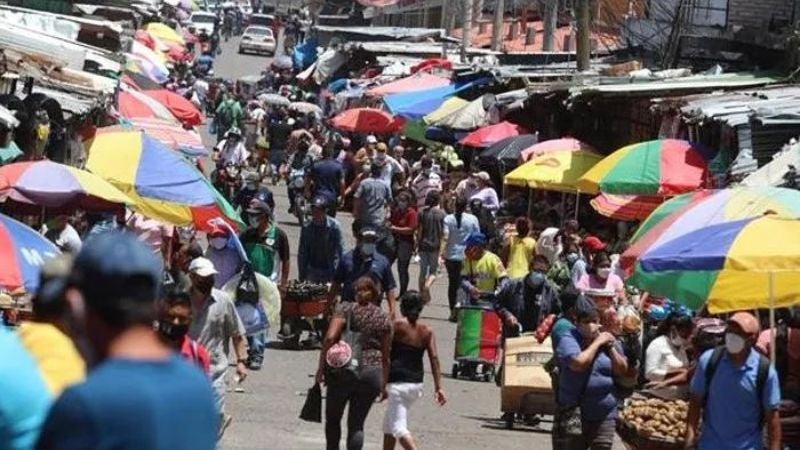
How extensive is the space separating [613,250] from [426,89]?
52.7 ft

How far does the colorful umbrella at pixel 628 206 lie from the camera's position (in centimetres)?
2041

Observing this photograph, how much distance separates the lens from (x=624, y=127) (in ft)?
89.0

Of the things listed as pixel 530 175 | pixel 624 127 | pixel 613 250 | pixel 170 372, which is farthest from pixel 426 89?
pixel 170 372

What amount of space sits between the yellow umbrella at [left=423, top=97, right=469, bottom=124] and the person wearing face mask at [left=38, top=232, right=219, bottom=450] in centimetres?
2814

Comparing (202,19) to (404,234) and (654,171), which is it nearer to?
(404,234)

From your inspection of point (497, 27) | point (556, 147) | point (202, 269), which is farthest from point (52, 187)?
point (497, 27)

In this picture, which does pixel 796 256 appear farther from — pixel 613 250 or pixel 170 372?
pixel 613 250

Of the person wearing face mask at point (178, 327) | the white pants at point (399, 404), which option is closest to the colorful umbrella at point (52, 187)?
the white pants at point (399, 404)

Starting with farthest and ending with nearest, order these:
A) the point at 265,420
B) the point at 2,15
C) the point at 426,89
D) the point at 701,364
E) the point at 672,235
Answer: the point at 426,89
the point at 2,15
the point at 265,420
the point at 672,235
the point at 701,364

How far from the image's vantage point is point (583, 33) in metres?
30.5

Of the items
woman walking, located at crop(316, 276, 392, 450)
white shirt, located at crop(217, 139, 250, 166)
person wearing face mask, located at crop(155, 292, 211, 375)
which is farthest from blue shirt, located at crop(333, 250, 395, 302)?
white shirt, located at crop(217, 139, 250, 166)

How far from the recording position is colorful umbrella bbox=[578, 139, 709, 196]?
771 inches

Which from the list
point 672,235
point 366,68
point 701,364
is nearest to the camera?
point 701,364

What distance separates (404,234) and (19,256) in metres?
13.8
